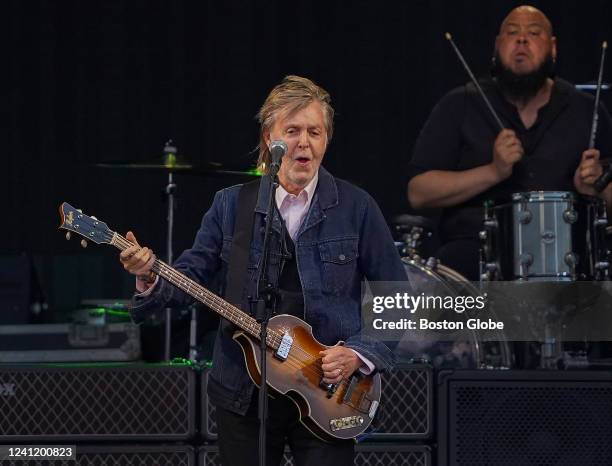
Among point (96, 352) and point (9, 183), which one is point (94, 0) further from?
point (96, 352)

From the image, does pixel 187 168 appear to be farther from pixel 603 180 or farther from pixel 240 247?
pixel 240 247

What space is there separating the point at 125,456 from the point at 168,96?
3.75m

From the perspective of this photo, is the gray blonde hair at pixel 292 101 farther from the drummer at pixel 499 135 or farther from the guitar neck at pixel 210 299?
the drummer at pixel 499 135

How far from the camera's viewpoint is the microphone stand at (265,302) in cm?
338

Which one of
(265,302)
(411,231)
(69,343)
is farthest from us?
(69,343)

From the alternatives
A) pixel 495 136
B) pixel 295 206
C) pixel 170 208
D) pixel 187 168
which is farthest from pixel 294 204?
pixel 170 208

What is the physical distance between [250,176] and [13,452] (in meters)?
3.08

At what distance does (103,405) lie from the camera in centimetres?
492

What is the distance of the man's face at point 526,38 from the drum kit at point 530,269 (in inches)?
37.3

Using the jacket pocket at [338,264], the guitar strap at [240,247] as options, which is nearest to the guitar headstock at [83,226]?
the guitar strap at [240,247]

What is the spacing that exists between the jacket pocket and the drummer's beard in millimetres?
2767

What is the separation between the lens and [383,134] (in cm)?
802

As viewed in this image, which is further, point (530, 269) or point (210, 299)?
point (530, 269)

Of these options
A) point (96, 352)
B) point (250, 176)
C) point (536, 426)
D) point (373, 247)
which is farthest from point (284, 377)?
point (250, 176)
